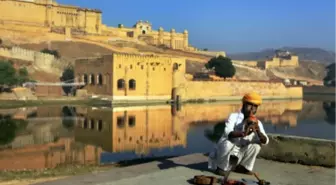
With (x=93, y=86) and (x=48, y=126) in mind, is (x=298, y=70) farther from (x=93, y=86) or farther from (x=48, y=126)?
(x=48, y=126)

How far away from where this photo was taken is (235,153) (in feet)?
10.9

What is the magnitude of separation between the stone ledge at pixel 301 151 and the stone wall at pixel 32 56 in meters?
28.7

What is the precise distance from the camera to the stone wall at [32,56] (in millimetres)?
30609

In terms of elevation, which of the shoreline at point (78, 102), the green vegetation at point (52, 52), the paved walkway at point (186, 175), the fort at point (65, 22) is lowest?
the shoreline at point (78, 102)

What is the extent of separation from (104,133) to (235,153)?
10961 mm

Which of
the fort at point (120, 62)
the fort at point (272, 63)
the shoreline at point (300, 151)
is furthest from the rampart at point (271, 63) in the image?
the shoreline at point (300, 151)

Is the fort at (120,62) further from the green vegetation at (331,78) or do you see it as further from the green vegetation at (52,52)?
the green vegetation at (331,78)

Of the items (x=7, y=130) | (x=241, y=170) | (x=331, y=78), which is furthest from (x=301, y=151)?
(x=331, y=78)

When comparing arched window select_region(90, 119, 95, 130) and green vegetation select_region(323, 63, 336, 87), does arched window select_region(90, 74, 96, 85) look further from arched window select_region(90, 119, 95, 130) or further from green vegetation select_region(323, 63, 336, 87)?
green vegetation select_region(323, 63, 336, 87)

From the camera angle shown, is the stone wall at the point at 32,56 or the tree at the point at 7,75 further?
the stone wall at the point at 32,56

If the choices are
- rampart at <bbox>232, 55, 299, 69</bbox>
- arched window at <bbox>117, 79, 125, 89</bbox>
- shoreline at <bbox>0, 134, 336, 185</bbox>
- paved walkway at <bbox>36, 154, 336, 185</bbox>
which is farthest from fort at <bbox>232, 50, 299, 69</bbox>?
paved walkway at <bbox>36, 154, 336, 185</bbox>

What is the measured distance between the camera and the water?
994 centimetres

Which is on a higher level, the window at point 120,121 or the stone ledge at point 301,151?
the stone ledge at point 301,151

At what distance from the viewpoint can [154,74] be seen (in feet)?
89.2
